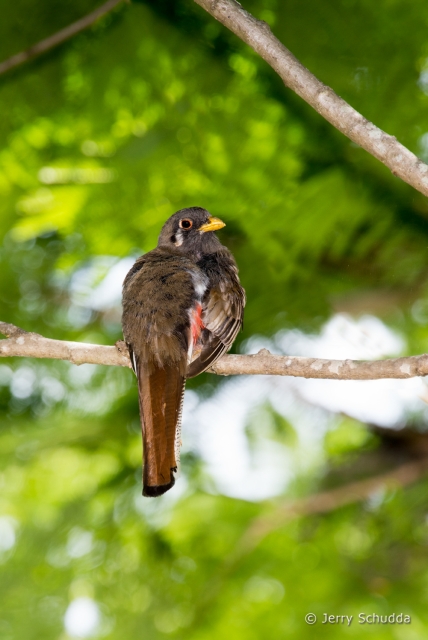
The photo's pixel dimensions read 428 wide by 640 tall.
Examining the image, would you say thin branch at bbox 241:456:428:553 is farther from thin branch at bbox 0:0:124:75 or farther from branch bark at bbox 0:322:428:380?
thin branch at bbox 0:0:124:75

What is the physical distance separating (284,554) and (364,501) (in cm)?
68

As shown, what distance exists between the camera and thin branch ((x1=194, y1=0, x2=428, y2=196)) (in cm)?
223

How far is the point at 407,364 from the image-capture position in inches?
99.6

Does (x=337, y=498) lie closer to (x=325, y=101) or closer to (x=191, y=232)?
(x=191, y=232)

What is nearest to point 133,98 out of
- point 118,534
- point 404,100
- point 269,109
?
point 269,109

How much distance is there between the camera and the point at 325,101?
2344mm

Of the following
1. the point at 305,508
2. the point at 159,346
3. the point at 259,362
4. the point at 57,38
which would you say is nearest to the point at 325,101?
the point at 259,362

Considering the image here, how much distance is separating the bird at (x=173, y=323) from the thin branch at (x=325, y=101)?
4.21 feet

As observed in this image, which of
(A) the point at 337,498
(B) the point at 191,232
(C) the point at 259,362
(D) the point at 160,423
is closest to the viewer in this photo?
(D) the point at 160,423

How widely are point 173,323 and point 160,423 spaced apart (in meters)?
0.61

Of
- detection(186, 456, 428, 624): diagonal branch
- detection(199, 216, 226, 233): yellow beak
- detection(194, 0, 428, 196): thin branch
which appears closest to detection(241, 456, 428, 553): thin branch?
detection(186, 456, 428, 624): diagonal branch

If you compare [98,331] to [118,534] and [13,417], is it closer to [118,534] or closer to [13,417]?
[13,417]

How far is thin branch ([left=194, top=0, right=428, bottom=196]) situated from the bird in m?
1.28

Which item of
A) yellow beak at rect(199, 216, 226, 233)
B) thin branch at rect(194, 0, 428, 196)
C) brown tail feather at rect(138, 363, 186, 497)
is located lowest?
brown tail feather at rect(138, 363, 186, 497)
